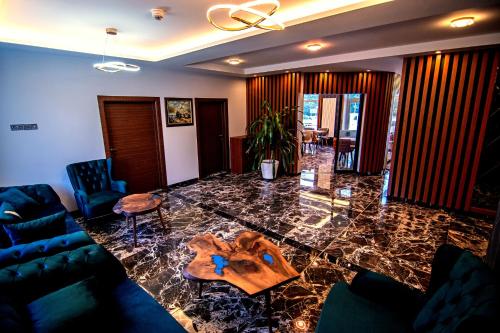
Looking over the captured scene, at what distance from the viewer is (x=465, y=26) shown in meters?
3.09

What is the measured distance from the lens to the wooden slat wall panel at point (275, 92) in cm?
621

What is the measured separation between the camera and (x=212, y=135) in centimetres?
665

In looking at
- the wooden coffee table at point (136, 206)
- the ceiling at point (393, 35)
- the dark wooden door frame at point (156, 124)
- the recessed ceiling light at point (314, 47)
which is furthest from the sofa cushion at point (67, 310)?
the recessed ceiling light at point (314, 47)

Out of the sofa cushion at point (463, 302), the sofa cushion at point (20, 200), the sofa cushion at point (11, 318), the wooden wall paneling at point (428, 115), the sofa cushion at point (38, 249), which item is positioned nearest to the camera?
A: the sofa cushion at point (463, 302)

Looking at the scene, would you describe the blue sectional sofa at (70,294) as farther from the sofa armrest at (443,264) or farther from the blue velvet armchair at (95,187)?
the blue velvet armchair at (95,187)

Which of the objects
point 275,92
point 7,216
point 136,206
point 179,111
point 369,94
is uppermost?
point 275,92

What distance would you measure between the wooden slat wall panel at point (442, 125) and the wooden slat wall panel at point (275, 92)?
241 centimetres

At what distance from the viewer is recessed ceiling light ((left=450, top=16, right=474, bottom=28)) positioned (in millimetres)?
2818

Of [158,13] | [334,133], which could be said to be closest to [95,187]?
[158,13]

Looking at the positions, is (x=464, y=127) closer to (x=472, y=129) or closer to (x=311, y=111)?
(x=472, y=129)

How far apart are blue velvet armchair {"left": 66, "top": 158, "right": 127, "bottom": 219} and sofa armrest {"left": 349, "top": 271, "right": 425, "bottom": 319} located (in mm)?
3617

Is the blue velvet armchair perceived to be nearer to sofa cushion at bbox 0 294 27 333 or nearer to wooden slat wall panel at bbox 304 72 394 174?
sofa cushion at bbox 0 294 27 333

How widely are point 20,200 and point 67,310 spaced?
2.62m

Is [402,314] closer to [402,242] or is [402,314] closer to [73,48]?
[402,242]
